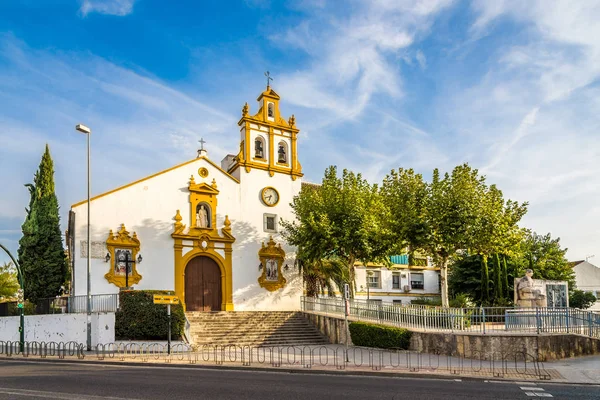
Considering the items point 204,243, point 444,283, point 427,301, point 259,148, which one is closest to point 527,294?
point 444,283

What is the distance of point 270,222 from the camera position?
106 feet

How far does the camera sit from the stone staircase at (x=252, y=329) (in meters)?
24.9

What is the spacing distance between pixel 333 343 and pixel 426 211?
7.36 m

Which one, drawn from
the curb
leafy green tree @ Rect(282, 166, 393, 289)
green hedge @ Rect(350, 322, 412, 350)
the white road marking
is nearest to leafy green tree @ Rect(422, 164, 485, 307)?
leafy green tree @ Rect(282, 166, 393, 289)

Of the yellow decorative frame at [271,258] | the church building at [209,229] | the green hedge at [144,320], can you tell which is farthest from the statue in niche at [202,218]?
the green hedge at [144,320]

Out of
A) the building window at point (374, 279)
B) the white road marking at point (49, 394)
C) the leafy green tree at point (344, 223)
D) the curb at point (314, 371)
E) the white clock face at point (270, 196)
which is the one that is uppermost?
the white clock face at point (270, 196)

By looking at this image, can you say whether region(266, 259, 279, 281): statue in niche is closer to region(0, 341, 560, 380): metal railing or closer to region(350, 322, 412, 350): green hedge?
region(0, 341, 560, 380): metal railing

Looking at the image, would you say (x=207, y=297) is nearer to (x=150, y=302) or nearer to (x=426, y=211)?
(x=150, y=302)

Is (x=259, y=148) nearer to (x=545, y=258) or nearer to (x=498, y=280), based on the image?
(x=498, y=280)

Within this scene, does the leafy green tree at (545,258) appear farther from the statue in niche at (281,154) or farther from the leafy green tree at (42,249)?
the leafy green tree at (42,249)

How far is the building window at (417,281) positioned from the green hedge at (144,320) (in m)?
23.9

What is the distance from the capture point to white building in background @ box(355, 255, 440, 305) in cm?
3969

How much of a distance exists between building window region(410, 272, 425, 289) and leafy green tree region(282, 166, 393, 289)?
15.0 m

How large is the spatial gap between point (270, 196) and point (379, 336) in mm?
12543
